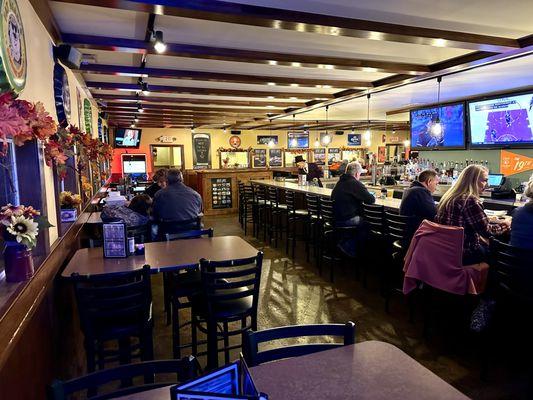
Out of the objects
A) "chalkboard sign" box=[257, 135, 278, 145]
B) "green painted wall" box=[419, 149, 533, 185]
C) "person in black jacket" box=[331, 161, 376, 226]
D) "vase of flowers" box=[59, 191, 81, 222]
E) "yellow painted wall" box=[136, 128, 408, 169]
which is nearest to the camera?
"vase of flowers" box=[59, 191, 81, 222]

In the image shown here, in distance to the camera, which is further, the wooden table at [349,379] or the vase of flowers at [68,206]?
the vase of flowers at [68,206]

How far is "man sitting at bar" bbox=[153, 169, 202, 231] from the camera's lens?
4.27 metres

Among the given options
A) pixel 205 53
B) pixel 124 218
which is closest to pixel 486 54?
pixel 205 53

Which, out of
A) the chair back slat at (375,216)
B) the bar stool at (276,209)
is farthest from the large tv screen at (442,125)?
the chair back slat at (375,216)

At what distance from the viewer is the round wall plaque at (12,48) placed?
5.68 feet

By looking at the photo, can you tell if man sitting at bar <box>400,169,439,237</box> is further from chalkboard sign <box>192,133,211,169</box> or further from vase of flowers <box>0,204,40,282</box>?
chalkboard sign <box>192,133,211,169</box>

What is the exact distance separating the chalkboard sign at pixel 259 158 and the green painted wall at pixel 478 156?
21.5ft

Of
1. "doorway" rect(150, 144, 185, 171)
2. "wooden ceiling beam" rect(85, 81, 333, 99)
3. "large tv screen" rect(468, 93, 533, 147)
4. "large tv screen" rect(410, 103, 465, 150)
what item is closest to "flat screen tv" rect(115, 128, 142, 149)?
"doorway" rect(150, 144, 185, 171)

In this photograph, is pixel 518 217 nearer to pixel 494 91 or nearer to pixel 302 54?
pixel 302 54

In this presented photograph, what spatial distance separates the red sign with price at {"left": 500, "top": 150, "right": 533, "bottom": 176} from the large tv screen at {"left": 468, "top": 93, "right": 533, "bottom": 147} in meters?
0.29

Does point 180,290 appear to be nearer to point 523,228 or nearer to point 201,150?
point 523,228

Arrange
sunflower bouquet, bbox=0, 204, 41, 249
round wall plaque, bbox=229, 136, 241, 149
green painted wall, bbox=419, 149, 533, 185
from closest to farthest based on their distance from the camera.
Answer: sunflower bouquet, bbox=0, 204, 41, 249, green painted wall, bbox=419, 149, 533, 185, round wall plaque, bbox=229, 136, 241, 149

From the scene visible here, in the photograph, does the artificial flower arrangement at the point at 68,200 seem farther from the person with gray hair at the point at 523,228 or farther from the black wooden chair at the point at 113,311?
the person with gray hair at the point at 523,228

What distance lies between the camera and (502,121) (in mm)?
6418
